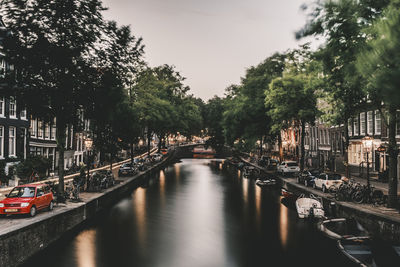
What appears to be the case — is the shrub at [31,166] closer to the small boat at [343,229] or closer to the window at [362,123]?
the small boat at [343,229]

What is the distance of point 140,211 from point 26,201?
39.9 feet

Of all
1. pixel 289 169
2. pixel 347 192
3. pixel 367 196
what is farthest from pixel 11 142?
pixel 367 196

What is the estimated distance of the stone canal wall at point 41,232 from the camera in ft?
43.1

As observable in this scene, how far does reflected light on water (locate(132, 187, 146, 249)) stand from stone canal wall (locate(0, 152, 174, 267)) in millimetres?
3181

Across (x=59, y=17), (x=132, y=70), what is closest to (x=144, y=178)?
(x=132, y=70)

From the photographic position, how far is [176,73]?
86.4 meters

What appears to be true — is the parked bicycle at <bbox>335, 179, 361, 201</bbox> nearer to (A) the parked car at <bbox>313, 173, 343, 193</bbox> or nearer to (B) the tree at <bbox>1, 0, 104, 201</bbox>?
(A) the parked car at <bbox>313, 173, 343, 193</bbox>

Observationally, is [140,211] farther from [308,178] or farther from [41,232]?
[308,178]

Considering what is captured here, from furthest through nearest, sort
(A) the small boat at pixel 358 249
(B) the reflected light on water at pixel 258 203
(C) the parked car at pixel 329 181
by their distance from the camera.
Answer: (C) the parked car at pixel 329 181
(B) the reflected light on water at pixel 258 203
(A) the small boat at pixel 358 249

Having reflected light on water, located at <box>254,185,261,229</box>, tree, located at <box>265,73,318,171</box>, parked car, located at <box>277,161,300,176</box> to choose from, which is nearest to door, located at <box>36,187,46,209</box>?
reflected light on water, located at <box>254,185,261,229</box>

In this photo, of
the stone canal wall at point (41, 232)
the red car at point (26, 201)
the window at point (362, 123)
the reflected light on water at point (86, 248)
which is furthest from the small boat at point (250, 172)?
the red car at point (26, 201)

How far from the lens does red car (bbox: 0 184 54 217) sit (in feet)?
56.1

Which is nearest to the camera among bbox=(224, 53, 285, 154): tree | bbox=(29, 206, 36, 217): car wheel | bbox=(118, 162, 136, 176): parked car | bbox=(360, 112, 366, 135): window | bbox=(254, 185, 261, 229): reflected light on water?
bbox=(29, 206, 36, 217): car wheel

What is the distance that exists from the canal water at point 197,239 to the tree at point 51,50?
5374 mm
